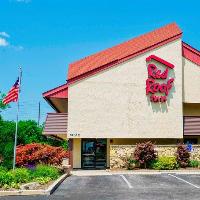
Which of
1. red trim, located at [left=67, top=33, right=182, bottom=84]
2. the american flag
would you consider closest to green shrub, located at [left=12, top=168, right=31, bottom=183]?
the american flag

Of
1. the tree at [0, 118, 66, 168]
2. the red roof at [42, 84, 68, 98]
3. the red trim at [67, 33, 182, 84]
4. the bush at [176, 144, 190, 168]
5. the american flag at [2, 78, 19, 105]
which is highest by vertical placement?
the red trim at [67, 33, 182, 84]

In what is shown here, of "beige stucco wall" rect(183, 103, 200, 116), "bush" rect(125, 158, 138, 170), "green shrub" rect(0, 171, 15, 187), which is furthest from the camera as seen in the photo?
"beige stucco wall" rect(183, 103, 200, 116)

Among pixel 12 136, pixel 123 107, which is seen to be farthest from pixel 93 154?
pixel 12 136

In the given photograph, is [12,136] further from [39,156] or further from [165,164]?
[165,164]

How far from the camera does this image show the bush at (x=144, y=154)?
32125mm

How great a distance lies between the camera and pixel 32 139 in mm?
61500

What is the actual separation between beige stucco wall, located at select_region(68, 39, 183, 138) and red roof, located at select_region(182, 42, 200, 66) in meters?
2.12

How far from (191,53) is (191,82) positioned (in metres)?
2.51

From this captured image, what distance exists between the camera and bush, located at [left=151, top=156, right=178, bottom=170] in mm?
31509

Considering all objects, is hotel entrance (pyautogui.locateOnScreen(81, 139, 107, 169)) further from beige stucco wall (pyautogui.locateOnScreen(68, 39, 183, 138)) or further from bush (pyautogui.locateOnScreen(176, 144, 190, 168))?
bush (pyautogui.locateOnScreen(176, 144, 190, 168))

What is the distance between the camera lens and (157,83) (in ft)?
115

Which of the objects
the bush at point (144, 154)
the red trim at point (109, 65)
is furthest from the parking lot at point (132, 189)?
the red trim at point (109, 65)

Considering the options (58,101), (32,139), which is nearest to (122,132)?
(58,101)

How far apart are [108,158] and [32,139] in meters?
27.6
